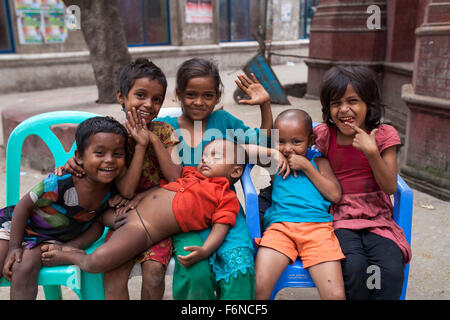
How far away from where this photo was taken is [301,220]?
178 cm

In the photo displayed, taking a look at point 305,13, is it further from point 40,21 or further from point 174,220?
point 174,220

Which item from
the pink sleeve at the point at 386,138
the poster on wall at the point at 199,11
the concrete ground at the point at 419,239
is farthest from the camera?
the poster on wall at the point at 199,11

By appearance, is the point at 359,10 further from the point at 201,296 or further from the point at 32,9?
the point at 32,9

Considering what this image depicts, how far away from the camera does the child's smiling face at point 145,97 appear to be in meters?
1.86

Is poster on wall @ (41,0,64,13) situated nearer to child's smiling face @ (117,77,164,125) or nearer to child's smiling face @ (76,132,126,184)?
child's smiling face @ (117,77,164,125)

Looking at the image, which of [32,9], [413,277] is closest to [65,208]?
[413,277]

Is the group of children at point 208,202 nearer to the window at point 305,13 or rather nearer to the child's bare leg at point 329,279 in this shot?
the child's bare leg at point 329,279

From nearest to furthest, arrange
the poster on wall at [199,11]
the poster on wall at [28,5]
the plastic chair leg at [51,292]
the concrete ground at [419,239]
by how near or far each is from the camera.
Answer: the plastic chair leg at [51,292] < the concrete ground at [419,239] < the poster on wall at [28,5] < the poster on wall at [199,11]

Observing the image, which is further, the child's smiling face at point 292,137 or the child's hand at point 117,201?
the child's smiling face at point 292,137

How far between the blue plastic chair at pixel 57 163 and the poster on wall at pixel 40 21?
8354 mm

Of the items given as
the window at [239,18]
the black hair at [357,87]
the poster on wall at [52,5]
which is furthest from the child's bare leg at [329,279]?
the window at [239,18]

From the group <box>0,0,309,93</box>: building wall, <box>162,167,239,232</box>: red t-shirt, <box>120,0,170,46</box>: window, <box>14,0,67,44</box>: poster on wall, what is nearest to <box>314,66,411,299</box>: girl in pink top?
<box>162,167,239,232</box>: red t-shirt

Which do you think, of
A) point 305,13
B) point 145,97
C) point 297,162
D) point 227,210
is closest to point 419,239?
point 297,162
